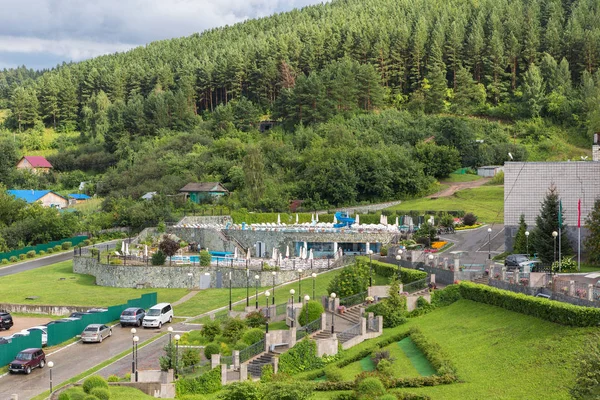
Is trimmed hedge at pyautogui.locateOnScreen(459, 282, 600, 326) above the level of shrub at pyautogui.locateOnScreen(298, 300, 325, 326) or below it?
above

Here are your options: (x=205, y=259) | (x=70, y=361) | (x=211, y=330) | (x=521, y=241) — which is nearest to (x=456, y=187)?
(x=205, y=259)

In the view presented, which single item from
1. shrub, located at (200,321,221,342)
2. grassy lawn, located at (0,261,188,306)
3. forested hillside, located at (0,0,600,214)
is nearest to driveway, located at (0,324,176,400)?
shrub, located at (200,321,221,342)

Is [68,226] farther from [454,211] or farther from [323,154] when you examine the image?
[454,211]

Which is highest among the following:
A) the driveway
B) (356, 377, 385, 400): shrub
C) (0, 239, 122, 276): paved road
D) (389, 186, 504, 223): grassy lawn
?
(389, 186, 504, 223): grassy lawn

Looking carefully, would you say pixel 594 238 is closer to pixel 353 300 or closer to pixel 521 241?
pixel 521 241

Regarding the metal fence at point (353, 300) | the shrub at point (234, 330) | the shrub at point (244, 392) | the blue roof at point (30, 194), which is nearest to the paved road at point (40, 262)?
the blue roof at point (30, 194)

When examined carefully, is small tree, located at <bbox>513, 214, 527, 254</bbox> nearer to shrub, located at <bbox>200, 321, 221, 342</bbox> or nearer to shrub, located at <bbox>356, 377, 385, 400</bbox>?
shrub, located at <bbox>200, 321, 221, 342</bbox>

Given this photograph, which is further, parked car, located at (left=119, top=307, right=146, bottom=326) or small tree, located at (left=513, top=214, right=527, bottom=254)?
small tree, located at (left=513, top=214, right=527, bottom=254)

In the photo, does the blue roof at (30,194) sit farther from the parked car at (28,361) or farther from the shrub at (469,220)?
the parked car at (28,361)

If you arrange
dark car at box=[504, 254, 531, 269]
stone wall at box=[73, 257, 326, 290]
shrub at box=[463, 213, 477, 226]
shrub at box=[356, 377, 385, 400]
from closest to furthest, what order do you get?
shrub at box=[356, 377, 385, 400], dark car at box=[504, 254, 531, 269], stone wall at box=[73, 257, 326, 290], shrub at box=[463, 213, 477, 226]

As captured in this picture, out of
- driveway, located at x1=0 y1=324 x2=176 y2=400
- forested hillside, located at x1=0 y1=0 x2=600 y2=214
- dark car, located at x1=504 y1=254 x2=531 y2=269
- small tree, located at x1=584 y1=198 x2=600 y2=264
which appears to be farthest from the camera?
forested hillside, located at x1=0 y1=0 x2=600 y2=214
